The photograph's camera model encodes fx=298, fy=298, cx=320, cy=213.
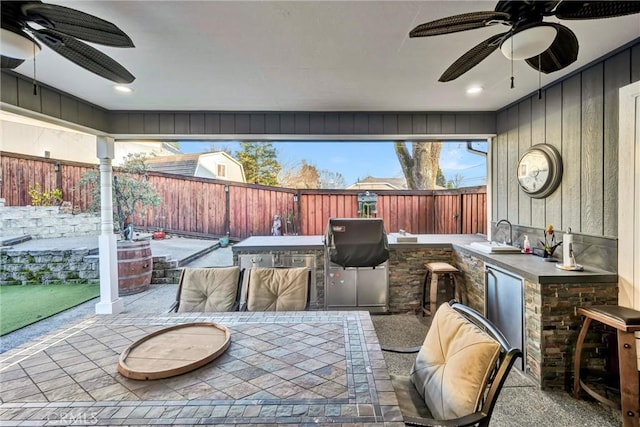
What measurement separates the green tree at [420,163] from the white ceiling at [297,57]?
5.63 metres

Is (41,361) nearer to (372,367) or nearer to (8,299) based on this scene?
(372,367)

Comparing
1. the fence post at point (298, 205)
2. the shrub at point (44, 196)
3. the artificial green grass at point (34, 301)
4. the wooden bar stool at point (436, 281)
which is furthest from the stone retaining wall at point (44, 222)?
the wooden bar stool at point (436, 281)

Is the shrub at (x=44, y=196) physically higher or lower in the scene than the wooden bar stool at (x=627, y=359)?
higher

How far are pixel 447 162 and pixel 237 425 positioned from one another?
28.6 feet

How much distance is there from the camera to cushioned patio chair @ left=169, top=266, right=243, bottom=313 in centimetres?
238

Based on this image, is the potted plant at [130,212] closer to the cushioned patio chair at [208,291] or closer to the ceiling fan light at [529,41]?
the cushioned patio chair at [208,291]

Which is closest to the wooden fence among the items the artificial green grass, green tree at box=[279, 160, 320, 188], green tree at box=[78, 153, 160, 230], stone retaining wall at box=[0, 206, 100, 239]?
stone retaining wall at box=[0, 206, 100, 239]

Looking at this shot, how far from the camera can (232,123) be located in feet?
12.9

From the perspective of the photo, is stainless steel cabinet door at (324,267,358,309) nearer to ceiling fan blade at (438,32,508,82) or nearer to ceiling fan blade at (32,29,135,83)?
ceiling fan blade at (438,32,508,82)

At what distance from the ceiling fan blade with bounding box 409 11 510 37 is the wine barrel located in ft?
16.3

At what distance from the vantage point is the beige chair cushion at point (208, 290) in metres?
2.38

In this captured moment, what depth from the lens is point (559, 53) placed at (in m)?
1.85

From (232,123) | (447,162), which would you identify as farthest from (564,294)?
(447,162)

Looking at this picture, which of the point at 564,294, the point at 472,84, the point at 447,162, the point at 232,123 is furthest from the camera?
the point at 447,162
